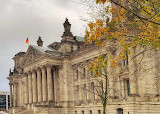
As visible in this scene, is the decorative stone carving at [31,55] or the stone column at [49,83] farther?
the decorative stone carving at [31,55]

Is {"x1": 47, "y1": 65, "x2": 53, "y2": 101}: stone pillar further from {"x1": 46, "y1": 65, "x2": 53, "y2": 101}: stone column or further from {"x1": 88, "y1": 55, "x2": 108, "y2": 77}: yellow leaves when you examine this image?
{"x1": 88, "y1": 55, "x2": 108, "y2": 77}: yellow leaves

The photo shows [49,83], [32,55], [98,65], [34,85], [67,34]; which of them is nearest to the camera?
[98,65]

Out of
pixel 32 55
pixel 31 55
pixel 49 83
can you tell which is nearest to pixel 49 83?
pixel 49 83

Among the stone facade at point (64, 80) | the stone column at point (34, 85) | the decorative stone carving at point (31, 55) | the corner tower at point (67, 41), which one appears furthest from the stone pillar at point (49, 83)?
the stone column at point (34, 85)

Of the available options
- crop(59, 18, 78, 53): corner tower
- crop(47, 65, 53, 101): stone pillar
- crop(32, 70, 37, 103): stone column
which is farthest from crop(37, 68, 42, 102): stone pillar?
crop(59, 18, 78, 53): corner tower

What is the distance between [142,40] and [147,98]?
23933 millimetres

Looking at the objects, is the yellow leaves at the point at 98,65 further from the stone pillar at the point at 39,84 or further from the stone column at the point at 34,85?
the stone column at the point at 34,85

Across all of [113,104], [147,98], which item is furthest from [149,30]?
[113,104]

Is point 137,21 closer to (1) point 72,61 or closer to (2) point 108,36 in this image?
(2) point 108,36

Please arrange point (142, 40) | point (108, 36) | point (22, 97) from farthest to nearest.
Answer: point (22, 97) < point (108, 36) < point (142, 40)

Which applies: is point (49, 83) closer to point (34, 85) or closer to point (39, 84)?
point (39, 84)

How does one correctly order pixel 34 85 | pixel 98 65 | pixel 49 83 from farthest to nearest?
pixel 34 85, pixel 49 83, pixel 98 65

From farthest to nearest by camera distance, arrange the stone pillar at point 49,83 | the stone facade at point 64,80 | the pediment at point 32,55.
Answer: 1. the pediment at point 32,55
2. the stone pillar at point 49,83
3. the stone facade at point 64,80

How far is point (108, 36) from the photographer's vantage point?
51.8 feet
